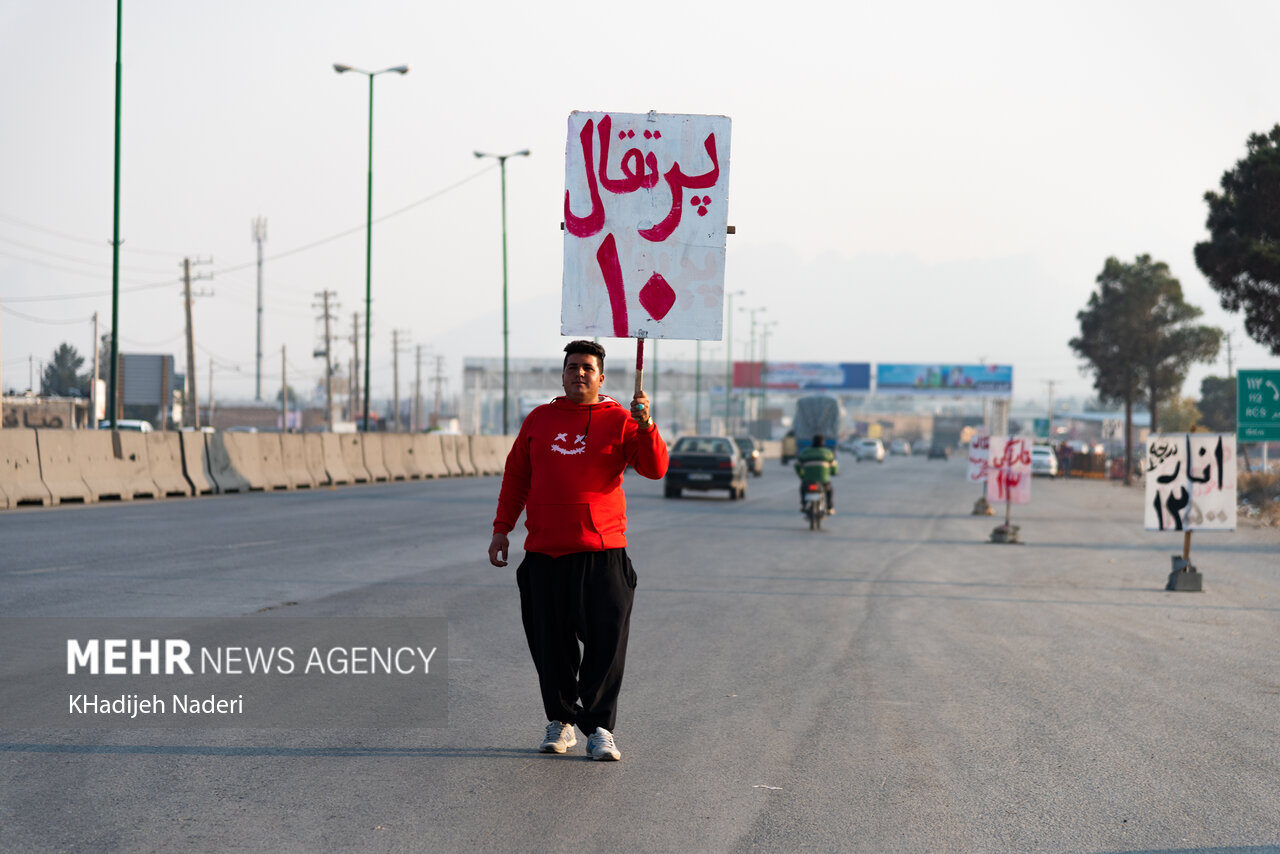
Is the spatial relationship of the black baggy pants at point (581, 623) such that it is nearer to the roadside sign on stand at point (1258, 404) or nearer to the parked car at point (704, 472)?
the roadside sign on stand at point (1258, 404)

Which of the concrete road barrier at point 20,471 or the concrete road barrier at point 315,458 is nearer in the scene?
the concrete road barrier at point 20,471

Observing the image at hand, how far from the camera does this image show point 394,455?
130 ft

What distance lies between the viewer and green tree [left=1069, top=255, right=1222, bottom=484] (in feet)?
197

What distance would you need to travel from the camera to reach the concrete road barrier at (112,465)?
24875 millimetres

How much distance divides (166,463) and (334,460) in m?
7.95

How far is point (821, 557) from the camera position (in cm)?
1855

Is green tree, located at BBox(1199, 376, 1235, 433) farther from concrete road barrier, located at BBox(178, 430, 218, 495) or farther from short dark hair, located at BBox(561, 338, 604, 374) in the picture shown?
short dark hair, located at BBox(561, 338, 604, 374)

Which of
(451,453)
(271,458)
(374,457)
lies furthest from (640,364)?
(451,453)

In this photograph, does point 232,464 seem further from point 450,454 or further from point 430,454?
point 450,454

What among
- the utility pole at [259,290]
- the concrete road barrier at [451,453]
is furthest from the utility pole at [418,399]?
the concrete road barrier at [451,453]

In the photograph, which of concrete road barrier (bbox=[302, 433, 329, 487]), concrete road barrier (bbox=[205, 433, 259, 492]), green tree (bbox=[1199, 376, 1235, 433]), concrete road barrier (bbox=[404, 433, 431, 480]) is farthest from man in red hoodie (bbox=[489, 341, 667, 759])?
green tree (bbox=[1199, 376, 1235, 433])

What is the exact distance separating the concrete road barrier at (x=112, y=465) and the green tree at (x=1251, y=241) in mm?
25648

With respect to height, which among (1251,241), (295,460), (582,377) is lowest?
(295,460)

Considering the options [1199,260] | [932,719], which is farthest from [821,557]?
[1199,260]
